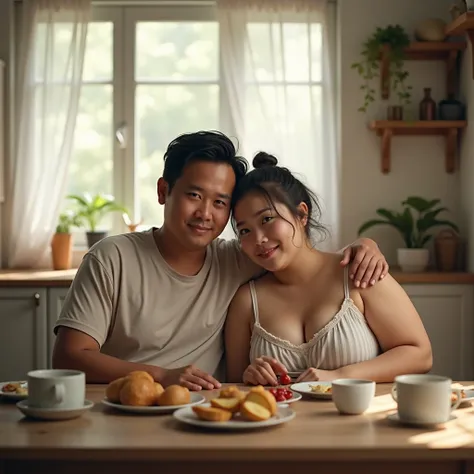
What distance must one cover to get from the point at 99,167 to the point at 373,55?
1588 millimetres

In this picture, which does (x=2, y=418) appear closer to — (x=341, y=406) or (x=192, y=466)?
(x=192, y=466)

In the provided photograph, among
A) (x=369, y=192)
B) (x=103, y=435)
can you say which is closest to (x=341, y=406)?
(x=103, y=435)

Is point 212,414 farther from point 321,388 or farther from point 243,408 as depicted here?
point 321,388

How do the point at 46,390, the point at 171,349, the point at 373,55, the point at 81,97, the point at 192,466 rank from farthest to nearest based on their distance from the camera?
the point at 81,97
the point at 373,55
the point at 171,349
the point at 46,390
the point at 192,466

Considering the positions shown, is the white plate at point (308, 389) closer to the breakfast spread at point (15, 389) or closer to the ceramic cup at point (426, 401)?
the ceramic cup at point (426, 401)

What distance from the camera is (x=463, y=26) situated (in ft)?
13.6

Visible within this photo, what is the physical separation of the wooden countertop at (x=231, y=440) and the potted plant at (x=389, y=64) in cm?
302

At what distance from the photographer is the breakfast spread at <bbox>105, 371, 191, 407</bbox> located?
5.90 feet

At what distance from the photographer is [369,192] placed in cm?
467

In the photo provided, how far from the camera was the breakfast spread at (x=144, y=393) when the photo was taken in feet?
5.90

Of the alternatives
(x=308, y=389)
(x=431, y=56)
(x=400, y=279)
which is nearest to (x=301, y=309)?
(x=308, y=389)

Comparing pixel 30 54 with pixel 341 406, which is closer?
pixel 341 406

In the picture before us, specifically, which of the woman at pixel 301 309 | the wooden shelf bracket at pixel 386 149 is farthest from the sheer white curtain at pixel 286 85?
the woman at pixel 301 309

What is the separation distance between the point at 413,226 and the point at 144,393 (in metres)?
2.93
